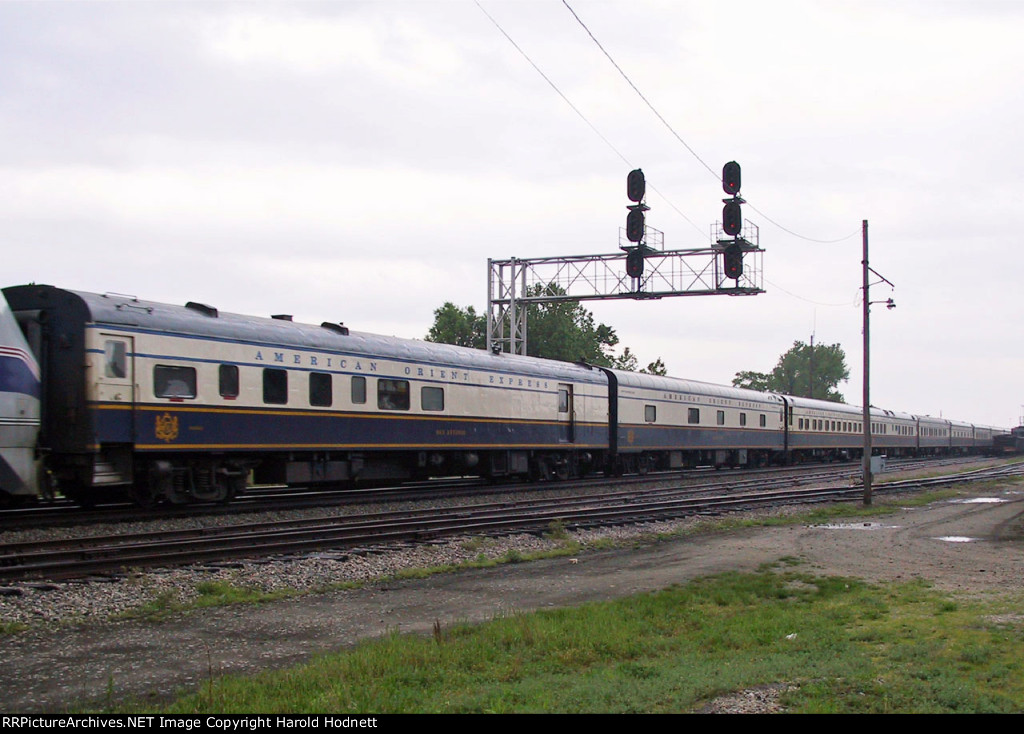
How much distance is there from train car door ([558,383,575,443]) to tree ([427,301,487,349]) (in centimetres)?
4145

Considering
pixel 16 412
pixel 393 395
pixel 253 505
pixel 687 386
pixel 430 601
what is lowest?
pixel 430 601

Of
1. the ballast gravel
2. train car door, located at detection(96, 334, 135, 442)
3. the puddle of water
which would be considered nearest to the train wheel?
train car door, located at detection(96, 334, 135, 442)

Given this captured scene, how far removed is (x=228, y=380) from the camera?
1786cm

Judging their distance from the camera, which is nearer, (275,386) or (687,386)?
(275,386)

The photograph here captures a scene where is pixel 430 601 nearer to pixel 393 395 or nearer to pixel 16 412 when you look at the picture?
pixel 16 412

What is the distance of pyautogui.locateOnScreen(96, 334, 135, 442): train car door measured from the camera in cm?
1554

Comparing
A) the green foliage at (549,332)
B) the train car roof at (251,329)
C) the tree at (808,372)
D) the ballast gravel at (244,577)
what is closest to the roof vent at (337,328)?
the train car roof at (251,329)

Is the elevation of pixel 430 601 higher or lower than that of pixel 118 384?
lower

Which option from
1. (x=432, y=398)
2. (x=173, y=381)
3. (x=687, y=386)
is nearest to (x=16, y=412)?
(x=173, y=381)

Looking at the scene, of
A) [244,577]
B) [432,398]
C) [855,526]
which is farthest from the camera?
[432,398]

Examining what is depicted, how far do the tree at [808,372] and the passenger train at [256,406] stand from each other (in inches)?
4891

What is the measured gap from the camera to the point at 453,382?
24.0 m

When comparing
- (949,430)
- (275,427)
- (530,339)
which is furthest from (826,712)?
(949,430)

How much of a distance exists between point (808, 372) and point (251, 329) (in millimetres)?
139922
